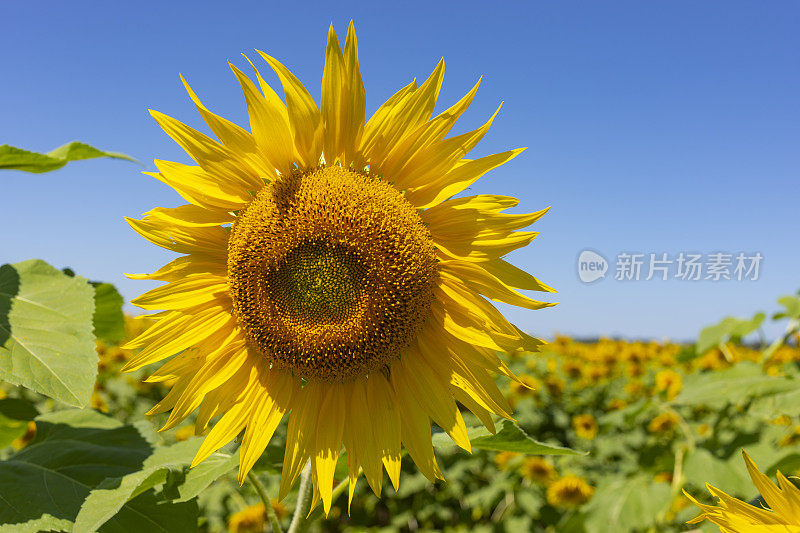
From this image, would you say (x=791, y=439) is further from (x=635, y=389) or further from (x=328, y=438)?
(x=328, y=438)

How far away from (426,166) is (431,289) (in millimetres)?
355

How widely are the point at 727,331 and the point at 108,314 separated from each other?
171 inches

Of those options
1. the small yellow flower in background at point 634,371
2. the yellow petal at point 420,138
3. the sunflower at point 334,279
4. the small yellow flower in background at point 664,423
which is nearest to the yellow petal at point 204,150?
the sunflower at point 334,279

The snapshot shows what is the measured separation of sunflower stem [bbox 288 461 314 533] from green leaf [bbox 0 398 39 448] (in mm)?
1056

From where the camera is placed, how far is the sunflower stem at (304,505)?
167 centimetres


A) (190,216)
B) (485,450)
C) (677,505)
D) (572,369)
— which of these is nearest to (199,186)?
(190,216)

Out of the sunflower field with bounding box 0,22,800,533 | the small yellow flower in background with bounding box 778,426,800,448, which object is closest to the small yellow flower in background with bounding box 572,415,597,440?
the small yellow flower in background with bounding box 778,426,800,448

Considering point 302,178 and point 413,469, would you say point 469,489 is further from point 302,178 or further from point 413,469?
point 302,178

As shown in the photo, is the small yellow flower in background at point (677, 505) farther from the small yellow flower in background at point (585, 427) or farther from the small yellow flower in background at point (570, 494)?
the small yellow flower in background at point (585, 427)

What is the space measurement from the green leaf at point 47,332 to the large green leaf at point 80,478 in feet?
1.07

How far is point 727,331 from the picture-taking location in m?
4.46

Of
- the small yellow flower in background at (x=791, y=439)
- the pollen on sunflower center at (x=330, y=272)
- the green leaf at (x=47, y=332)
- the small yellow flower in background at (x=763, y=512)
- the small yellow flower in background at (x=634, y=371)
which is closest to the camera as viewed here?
the small yellow flower in background at (x=763, y=512)

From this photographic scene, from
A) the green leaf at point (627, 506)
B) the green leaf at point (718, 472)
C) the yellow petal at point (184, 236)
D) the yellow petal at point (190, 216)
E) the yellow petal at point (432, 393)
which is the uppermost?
the yellow petal at point (190, 216)

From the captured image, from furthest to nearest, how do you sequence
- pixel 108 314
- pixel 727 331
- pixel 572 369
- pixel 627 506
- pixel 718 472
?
pixel 572 369 < pixel 727 331 < pixel 627 506 < pixel 718 472 < pixel 108 314
